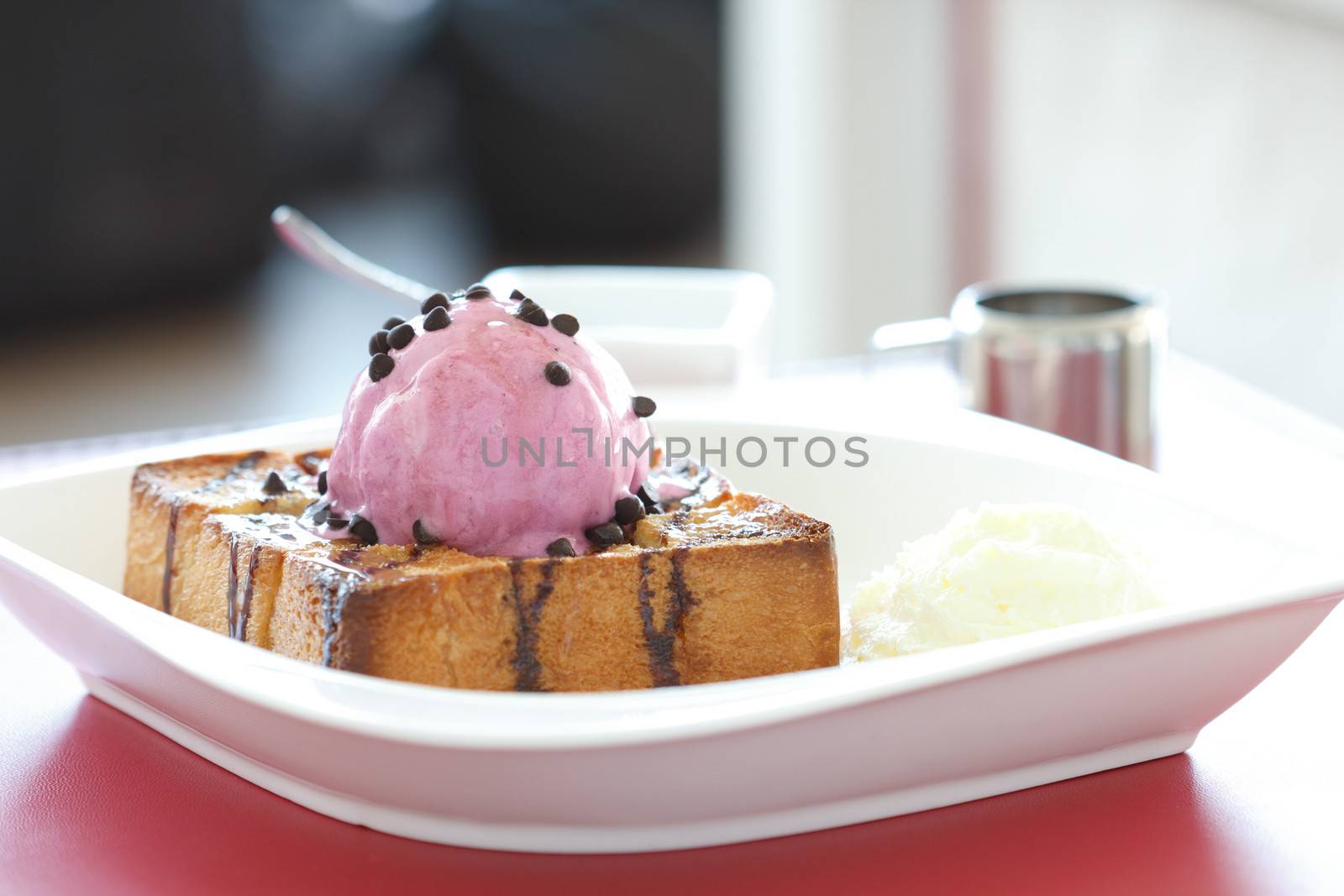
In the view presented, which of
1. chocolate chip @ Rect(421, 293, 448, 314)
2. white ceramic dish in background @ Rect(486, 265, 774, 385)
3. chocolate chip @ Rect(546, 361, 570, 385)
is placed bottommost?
white ceramic dish in background @ Rect(486, 265, 774, 385)

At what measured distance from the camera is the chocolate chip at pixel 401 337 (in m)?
1.10

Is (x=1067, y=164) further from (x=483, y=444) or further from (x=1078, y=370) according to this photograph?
(x=483, y=444)

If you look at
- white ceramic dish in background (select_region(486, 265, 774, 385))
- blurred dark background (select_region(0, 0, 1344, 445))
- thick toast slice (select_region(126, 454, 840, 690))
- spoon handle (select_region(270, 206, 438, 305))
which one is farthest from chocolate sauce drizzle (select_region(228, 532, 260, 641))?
blurred dark background (select_region(0, 0, 1344, 445))

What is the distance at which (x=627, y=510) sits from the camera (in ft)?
3.52

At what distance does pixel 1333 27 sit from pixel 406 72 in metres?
4.82

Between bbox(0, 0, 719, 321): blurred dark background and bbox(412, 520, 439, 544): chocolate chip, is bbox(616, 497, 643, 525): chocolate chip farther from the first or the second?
bbox(0, 0, 719, 321): blurred dark background

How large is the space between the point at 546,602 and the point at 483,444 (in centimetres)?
14

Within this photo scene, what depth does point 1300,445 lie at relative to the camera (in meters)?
1.80

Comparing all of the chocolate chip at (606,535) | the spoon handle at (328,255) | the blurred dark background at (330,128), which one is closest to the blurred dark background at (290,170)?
the blurred dark background at (330,128)

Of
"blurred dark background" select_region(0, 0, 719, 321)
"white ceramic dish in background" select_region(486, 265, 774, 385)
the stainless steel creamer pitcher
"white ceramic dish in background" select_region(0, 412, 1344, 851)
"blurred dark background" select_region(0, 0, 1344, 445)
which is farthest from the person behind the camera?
"blurred dark background" select_region(0, 0, 719, 321)

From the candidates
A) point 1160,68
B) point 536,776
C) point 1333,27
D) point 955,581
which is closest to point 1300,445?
point 955,581

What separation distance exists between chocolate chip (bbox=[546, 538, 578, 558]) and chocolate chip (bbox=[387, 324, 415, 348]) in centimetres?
21

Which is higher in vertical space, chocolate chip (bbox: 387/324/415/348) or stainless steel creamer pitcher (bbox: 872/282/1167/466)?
chocolate chip (bbox: 387/324/415/348)

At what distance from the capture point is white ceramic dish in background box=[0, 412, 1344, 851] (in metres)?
0.75
